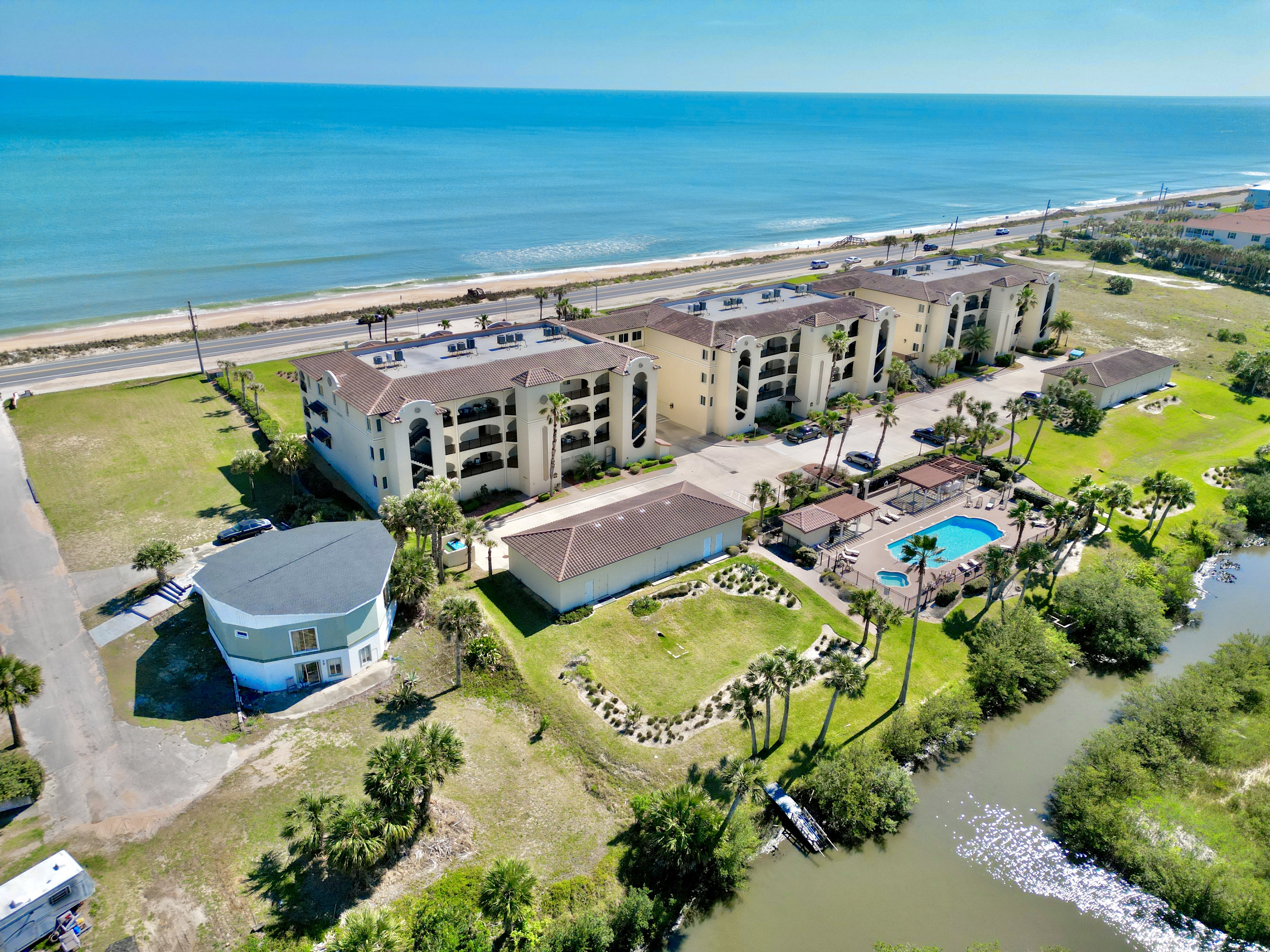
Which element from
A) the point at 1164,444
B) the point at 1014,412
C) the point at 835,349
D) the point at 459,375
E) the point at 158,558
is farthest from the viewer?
the point at 1164,444

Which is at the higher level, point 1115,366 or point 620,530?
point 1115,366

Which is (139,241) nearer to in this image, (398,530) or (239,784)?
(398,530)

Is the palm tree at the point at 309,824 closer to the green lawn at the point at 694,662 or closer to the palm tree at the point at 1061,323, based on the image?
the green lawn at the point at 694,662

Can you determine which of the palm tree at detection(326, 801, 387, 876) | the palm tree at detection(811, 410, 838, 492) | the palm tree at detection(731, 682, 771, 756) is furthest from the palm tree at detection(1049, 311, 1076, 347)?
the palm tree at detection(326, 801, 387, 876)

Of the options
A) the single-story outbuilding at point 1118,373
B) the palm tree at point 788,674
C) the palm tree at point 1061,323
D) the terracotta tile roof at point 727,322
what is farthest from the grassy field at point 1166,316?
the palm tree at point 788,674

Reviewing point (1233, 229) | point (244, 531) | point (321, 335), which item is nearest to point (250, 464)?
point (244, 531)

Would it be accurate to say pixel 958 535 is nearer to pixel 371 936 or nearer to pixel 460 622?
pixel 460 622

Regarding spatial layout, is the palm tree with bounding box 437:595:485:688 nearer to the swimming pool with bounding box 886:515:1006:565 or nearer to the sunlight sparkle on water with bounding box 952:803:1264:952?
the sunlight sparkle on water with bounding box 952:803:1264:952
